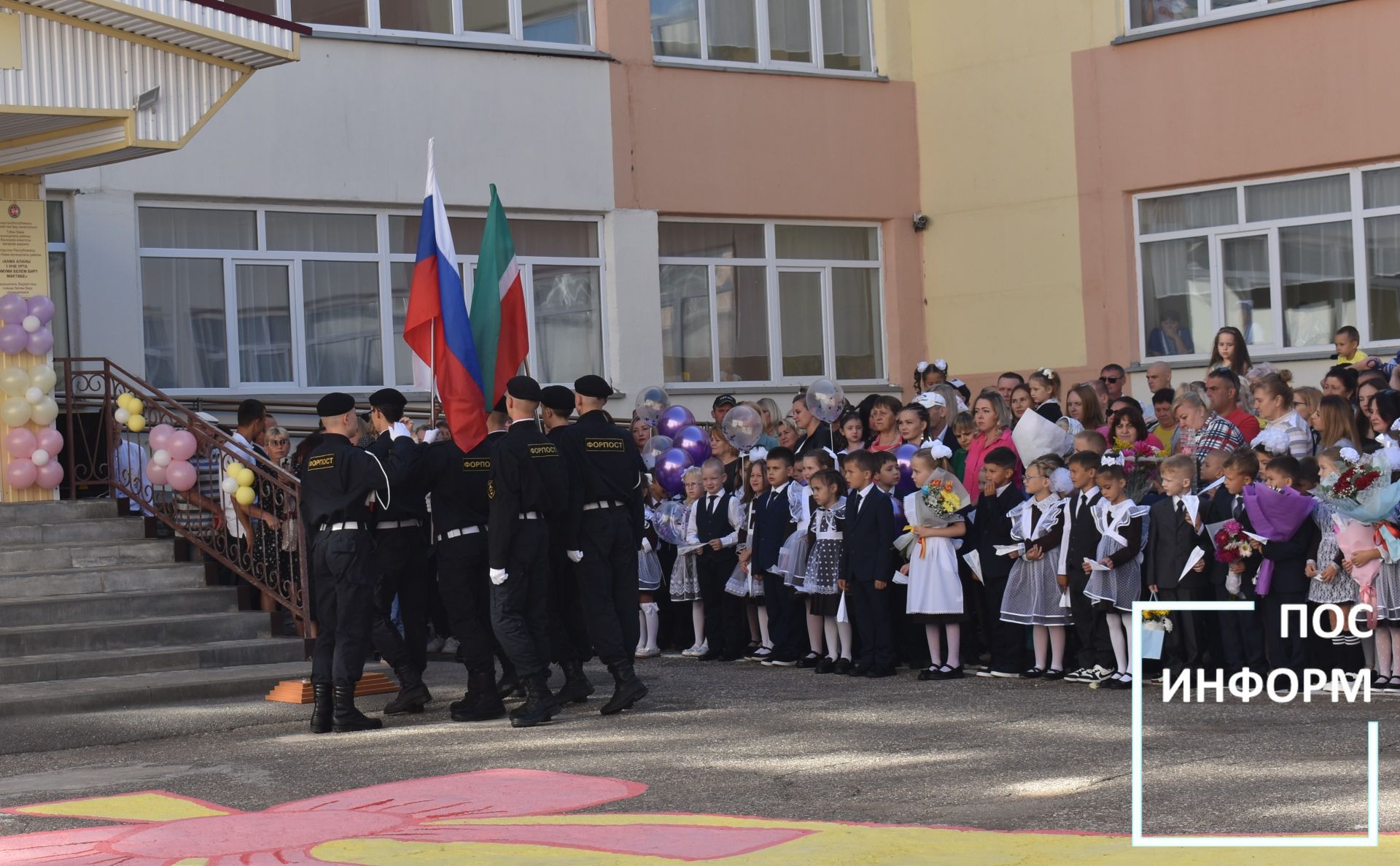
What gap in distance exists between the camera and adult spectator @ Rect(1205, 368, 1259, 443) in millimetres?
12430

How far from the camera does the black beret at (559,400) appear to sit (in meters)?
11.2

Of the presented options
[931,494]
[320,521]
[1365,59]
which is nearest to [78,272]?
[320,521]

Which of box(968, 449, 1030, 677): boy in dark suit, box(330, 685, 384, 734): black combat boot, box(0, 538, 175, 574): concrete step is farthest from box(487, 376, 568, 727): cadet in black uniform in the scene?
box(0, 538, 175, 574): concrete step

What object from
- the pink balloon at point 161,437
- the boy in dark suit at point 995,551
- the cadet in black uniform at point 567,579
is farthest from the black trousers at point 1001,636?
the pink balloon at point 161,437

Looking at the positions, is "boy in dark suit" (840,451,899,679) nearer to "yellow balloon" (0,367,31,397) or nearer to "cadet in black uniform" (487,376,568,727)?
"cadet in black uniform" (487,376,568,727)

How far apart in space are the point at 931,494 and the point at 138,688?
17.9ft

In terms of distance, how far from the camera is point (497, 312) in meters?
11.8

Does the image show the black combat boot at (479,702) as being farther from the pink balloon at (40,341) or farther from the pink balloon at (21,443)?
the pink balloon at (40,341)

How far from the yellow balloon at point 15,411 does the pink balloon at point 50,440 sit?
0.17 m

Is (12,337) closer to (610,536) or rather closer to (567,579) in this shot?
(567,579)

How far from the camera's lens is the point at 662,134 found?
767 inches

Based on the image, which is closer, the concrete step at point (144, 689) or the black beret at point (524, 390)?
the black beret at point (524, 390)

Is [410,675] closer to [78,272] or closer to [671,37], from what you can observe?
[78,272]

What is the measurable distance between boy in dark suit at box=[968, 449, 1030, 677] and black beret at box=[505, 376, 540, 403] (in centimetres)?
338
